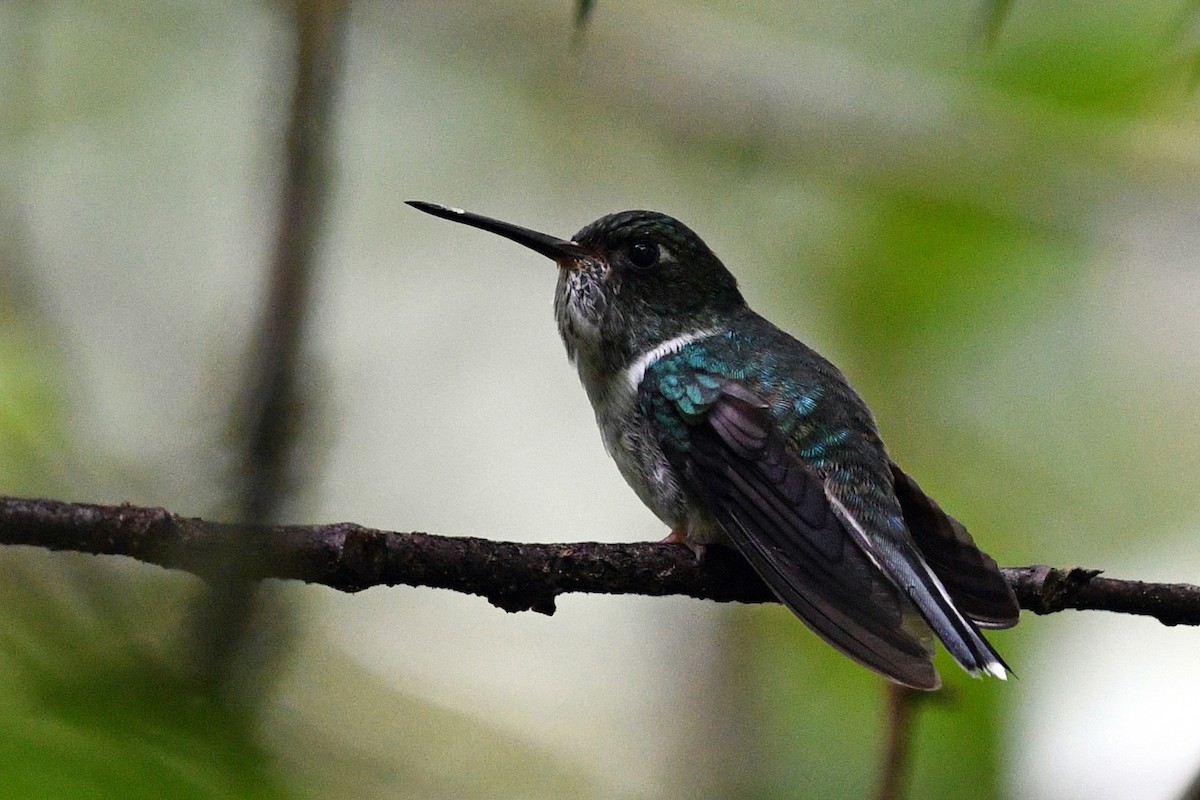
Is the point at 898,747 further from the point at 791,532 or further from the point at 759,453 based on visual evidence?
the point at 759,453

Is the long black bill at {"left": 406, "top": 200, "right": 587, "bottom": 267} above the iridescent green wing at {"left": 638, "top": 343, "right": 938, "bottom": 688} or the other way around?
above

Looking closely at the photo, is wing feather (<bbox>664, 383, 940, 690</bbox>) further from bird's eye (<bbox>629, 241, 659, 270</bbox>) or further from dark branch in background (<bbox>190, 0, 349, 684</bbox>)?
dark branch in background (<bbox>190, 0, 349, 684</bbox>)

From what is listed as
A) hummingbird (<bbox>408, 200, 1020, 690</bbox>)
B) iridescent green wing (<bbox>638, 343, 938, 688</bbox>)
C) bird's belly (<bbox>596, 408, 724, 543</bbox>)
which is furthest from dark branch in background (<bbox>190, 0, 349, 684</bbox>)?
bird's belly (<bbox>596, 408, 724, 543</bbox>)

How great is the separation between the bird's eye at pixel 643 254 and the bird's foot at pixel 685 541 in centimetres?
120

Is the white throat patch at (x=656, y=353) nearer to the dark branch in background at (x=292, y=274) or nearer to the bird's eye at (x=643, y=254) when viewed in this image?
the bird's eye at (x=643, y=254)

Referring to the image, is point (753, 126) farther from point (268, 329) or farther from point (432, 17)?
point (268, 329)

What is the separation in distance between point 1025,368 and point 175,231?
4.98 m

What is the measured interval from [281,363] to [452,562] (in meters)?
1.15

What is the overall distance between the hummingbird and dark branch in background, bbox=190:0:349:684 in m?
1.75

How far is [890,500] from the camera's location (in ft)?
13.2

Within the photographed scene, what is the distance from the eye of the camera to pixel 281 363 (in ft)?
4.55

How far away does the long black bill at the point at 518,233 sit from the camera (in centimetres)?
424

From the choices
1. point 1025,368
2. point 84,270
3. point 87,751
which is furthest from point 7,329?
point 1025,368

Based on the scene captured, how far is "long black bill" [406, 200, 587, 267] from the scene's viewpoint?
4.24 metres
